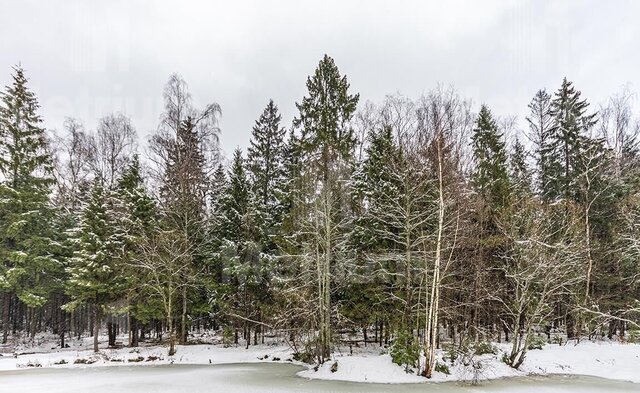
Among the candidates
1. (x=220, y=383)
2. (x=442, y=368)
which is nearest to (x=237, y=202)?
(x=220, y=383)

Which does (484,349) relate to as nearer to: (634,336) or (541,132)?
(634,336)

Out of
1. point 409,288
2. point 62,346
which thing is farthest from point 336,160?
point 62,346

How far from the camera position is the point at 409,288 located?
51.6 ft

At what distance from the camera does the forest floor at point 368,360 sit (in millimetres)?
13789

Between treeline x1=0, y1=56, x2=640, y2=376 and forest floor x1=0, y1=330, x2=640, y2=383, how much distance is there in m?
0.91

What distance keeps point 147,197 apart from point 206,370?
1200 cm

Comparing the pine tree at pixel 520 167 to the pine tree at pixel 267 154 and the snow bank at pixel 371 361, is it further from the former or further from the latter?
the pine tree at pixel 267 154

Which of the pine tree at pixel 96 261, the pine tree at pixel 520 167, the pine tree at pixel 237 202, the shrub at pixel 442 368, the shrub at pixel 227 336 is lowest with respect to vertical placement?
the shrub at pixel 227 336

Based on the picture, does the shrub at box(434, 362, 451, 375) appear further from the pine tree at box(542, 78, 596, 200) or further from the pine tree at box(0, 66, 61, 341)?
the pine tree at box(0, 66, 61, 341)

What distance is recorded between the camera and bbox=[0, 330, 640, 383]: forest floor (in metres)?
13.8

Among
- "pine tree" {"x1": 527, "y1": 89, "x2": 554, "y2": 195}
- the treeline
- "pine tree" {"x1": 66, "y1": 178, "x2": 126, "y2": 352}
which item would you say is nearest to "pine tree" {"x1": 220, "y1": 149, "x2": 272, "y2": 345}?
the treeline


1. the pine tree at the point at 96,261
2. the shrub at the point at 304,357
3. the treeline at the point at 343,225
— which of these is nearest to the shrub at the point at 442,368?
the treeline at the point at 343,225

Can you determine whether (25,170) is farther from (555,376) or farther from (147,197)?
(555,376)

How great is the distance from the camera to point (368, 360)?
588 inches
